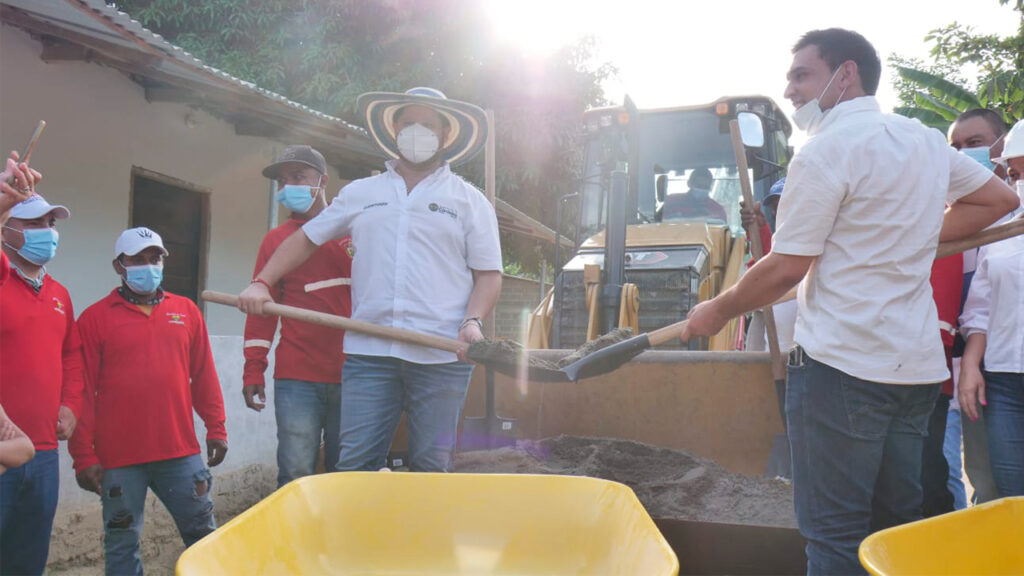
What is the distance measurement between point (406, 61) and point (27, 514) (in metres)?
10.8

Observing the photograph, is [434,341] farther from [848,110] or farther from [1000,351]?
[1000,351]

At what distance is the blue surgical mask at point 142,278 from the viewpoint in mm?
3400

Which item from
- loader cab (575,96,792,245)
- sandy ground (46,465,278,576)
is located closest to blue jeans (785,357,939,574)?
sandy ground (46,465,278,576)

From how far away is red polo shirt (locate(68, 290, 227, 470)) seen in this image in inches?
127

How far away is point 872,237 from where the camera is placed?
2092mm

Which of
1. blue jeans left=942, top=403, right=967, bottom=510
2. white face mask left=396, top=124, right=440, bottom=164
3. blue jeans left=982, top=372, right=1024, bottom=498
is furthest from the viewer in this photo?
blue jeans left=942, top=403, right=967, bottom=510

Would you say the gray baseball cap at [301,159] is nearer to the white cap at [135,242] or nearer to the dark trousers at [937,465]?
the white cap at [135,242]

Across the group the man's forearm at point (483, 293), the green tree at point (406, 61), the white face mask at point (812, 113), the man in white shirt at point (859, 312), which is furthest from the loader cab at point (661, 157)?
the green tree at point (406, 61)

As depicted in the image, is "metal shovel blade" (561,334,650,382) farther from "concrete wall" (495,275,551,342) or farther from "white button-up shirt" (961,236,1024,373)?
"concrete wall" (495,275,551,342)

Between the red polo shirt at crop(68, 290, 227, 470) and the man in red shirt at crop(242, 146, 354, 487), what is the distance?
10.7 inches

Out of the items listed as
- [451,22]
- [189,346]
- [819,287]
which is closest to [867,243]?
[819,287]

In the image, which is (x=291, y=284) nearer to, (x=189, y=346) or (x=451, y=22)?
(x=189, y=346)

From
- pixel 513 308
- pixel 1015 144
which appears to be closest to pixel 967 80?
pixel 513 308

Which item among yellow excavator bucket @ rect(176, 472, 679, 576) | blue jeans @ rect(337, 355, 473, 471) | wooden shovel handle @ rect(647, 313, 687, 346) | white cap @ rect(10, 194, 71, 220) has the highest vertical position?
white cap @ rect(10, 194, 71, 220)
